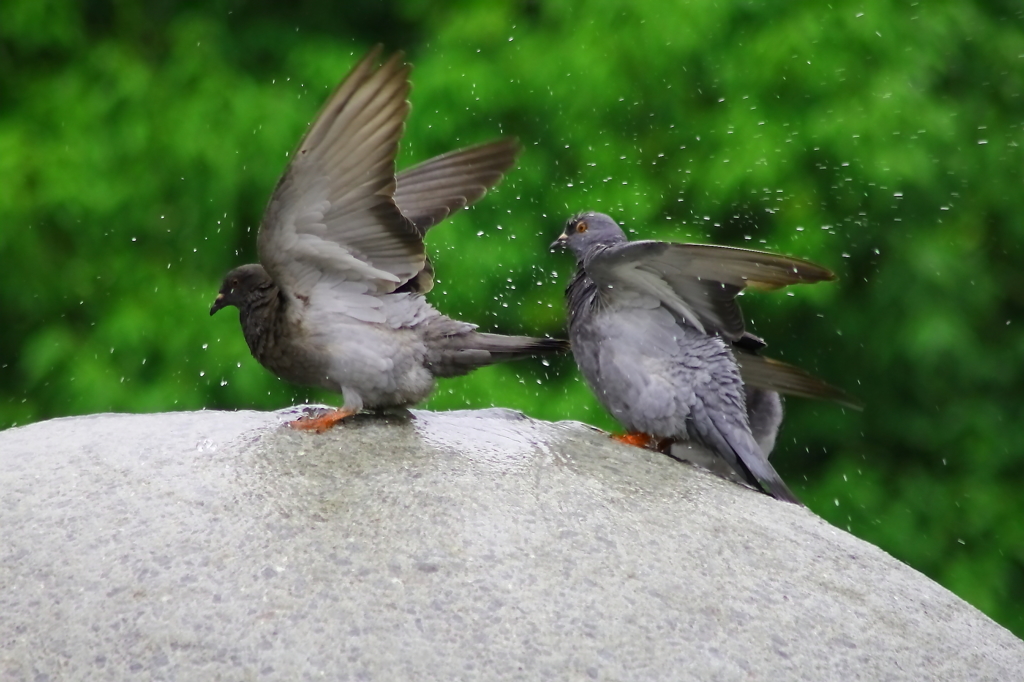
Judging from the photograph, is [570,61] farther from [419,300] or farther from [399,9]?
[419,300]

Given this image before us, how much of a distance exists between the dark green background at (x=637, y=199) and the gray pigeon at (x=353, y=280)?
9.88 ft

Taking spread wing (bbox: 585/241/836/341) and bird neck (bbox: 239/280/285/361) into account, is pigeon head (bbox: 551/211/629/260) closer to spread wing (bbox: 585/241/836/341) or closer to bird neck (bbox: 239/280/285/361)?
spread wing (bbox: 585/241/836/341)

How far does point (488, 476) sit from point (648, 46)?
492cm

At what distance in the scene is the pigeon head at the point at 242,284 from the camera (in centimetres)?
472

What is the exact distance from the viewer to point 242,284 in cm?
476

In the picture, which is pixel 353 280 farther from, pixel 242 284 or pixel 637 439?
pixel 637 439

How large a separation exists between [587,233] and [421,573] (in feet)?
8.30

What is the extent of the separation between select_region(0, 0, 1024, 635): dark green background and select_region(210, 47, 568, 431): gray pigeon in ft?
9.88

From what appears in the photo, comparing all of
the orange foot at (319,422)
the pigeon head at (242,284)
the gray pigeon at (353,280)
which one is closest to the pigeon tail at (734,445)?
the gray pigeon at (353,280)

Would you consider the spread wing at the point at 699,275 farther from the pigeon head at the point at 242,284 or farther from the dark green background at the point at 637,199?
the dark green background at the point at 637,199

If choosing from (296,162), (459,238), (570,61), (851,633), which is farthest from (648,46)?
(851,633)

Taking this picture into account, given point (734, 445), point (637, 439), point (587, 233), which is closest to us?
point (734, 445)

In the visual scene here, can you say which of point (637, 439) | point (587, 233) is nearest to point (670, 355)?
point (637, 439)

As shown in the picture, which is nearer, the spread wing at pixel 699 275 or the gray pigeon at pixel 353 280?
the gray pigeon at pixel 353 280
